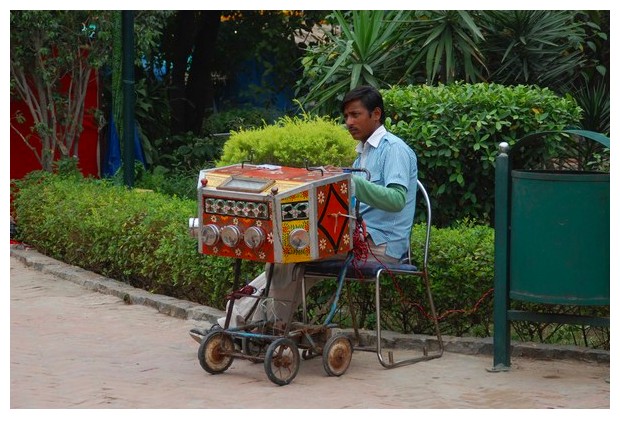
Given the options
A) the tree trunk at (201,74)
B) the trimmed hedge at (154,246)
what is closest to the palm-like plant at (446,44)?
the trimmed hedge at (154,246)

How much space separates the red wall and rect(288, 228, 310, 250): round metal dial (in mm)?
6964

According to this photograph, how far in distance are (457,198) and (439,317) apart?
2.11 meters

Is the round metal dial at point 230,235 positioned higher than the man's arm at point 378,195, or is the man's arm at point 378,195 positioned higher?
the man's arm at point 378,195

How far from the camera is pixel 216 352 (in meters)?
5.99

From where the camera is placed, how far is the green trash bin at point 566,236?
578 centimetres

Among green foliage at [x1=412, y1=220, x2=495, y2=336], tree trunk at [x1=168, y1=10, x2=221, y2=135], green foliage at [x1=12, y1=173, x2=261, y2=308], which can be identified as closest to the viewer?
green foliage at [x1=412, y1=220, x2=495, y2=336]

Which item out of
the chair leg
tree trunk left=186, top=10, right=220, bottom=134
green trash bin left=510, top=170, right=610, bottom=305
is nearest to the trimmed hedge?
the chair leg

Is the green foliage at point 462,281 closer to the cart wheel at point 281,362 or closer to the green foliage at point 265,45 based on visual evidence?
the cart wheel at point 281,362

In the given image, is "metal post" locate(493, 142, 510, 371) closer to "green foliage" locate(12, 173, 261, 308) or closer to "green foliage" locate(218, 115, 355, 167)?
"green foliage" locate(218, 115, 355, 167)

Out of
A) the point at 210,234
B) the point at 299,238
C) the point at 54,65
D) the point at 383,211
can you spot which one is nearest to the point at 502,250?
the point at 383,211

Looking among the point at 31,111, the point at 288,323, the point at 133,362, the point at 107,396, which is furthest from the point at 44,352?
the point at 31,111

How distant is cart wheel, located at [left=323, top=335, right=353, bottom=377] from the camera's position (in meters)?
5.89

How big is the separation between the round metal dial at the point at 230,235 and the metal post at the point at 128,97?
16.6 ft

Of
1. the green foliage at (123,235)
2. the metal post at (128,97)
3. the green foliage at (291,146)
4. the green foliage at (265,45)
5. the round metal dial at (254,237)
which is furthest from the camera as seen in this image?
the green foliage at (265,45)
